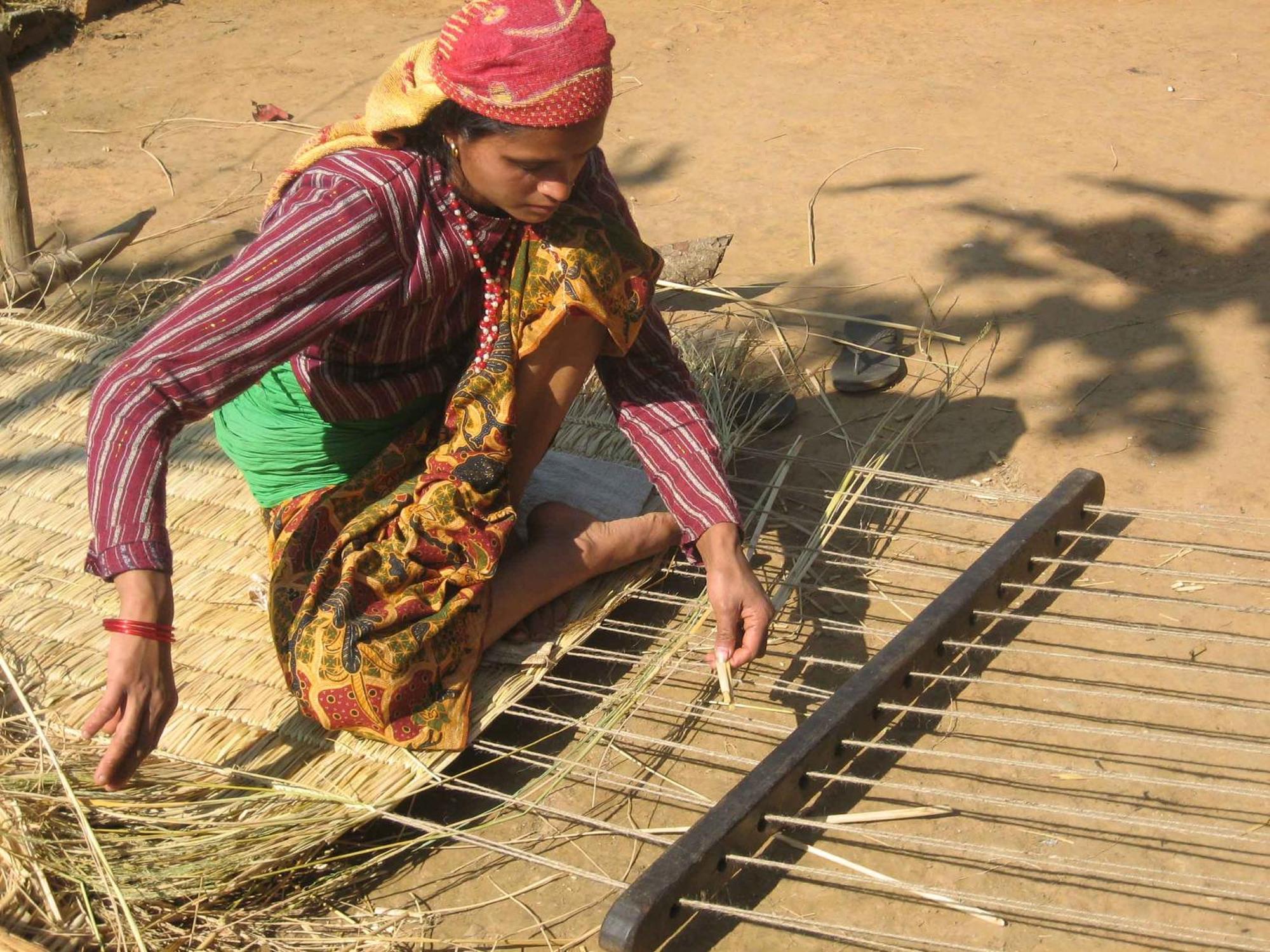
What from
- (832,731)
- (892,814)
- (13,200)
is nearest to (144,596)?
(832,731)

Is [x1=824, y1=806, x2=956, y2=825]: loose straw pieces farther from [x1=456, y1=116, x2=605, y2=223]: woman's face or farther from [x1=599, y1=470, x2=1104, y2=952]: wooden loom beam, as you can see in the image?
[x1=456, y1=116, x2=605, y2=223]: woman's face

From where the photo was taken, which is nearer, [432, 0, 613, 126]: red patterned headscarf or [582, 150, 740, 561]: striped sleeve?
[432, 0, 613, 126]: red patterned headscarf

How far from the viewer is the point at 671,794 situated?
172 cm

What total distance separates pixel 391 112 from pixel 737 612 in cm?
75

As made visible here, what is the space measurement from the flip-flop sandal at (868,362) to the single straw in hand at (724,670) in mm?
1038

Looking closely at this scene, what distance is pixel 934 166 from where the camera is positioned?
3.50 metres

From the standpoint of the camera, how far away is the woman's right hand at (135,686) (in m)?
1.32

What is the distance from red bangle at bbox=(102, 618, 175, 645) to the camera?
1335 mm

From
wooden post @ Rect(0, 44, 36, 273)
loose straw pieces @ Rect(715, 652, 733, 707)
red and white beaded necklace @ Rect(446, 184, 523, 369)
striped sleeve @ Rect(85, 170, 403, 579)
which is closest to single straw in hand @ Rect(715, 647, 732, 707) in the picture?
loose straw pieces @ Rect(715, 652, 733, 707)

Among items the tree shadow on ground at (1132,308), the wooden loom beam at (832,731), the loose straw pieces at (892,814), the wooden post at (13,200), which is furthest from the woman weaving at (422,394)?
the wooden post at (13,200)

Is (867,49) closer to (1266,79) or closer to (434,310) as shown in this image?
(1266,79)

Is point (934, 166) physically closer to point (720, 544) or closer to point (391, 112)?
point (720, 544)

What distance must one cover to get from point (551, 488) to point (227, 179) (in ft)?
6.75

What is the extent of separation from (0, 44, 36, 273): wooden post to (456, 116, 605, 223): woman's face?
1726 mm
